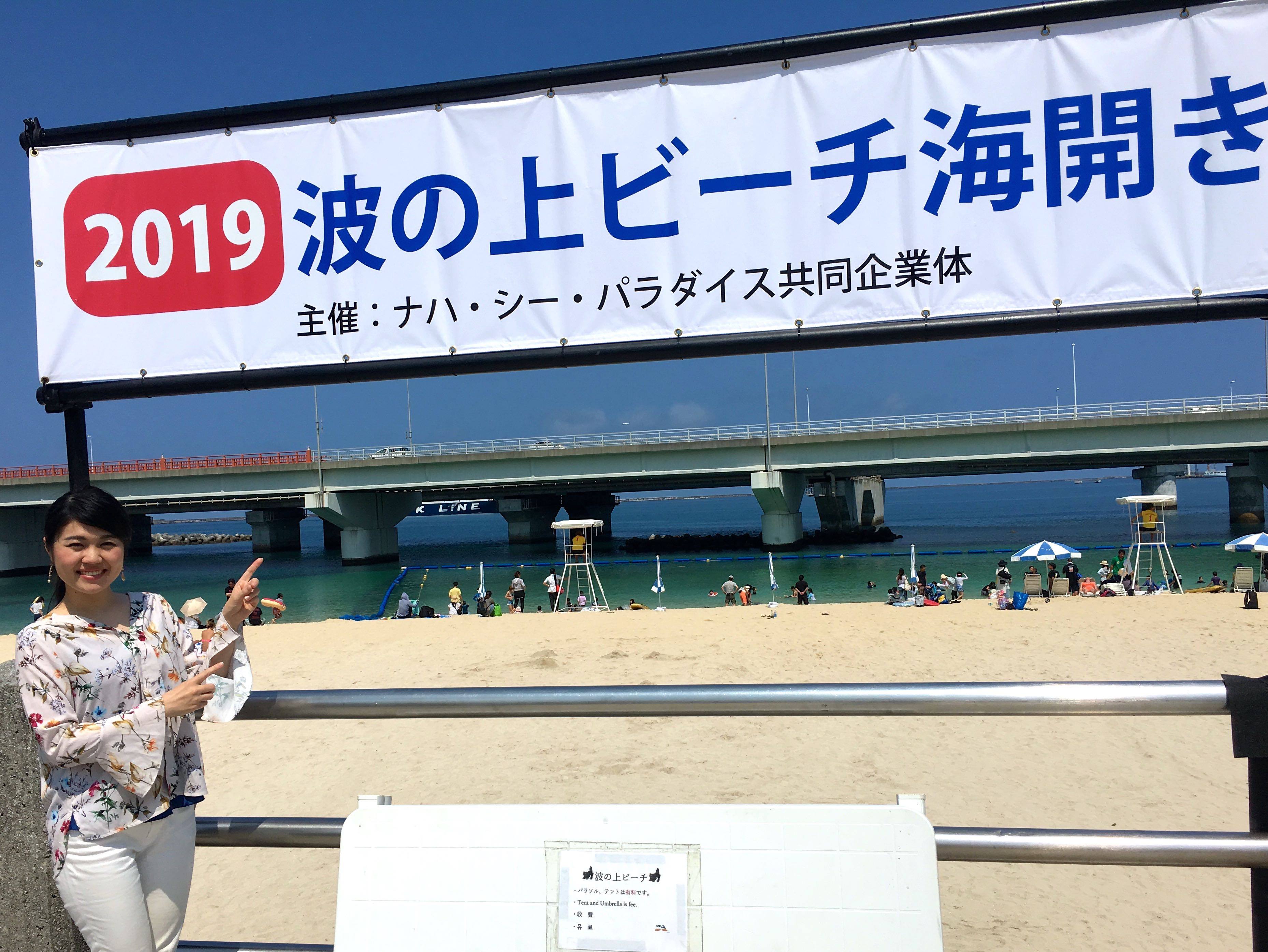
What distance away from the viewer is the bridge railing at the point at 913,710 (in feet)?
6.52

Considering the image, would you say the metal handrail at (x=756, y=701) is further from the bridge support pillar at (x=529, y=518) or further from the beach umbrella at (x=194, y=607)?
the bridge support pillar at (x=529, y=518)

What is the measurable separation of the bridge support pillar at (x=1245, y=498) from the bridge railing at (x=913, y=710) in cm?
7596

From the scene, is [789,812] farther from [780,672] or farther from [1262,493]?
[1262,493]

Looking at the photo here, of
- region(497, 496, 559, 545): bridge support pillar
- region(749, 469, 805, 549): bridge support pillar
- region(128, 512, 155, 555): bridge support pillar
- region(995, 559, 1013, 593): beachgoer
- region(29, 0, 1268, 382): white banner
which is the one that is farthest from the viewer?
region(128, 512, 155, 555): bridge support pillar

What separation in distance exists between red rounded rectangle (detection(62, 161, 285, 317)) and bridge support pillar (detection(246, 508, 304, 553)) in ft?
244

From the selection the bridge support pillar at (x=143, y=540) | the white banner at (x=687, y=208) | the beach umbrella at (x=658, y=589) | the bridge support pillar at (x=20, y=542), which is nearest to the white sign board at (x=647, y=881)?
the white banner at (x=687, y=208)

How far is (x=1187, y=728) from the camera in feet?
30.9

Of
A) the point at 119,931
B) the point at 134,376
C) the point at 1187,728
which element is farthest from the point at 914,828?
the point at 1187,728

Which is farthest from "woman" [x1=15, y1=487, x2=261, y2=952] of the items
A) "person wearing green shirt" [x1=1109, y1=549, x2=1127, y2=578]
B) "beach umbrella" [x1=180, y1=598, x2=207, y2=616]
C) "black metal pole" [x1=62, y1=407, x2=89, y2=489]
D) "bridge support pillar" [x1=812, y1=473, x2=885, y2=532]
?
"bridge support pillar" [x1=812, y1=473, x2=885, y2=532]

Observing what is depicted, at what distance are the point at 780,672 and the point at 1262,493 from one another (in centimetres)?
6929

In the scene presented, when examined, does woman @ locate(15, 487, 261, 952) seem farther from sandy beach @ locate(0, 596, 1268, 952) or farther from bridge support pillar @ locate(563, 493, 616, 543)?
bridge support pillar @ locate(563, 493, 616, 543)

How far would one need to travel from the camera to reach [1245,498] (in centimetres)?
6581

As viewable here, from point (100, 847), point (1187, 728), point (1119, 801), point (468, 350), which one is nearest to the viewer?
point (100, 847)

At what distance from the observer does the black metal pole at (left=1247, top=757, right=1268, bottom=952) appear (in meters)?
2.01
